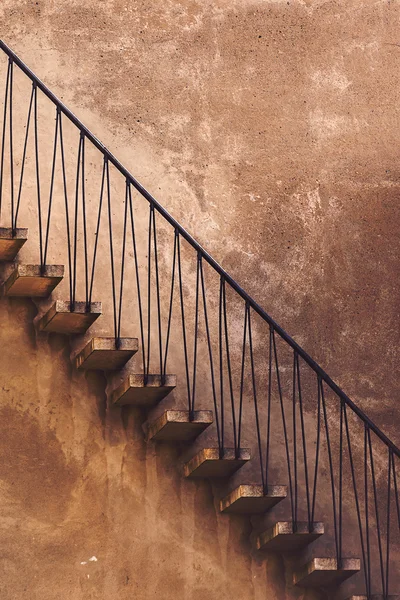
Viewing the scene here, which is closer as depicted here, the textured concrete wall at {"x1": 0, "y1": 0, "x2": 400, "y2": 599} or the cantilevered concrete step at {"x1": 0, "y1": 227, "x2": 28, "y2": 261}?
the cantilevered concrete step at {"x1": 0, "y1": 227, "x2": 28, "y2": 261}

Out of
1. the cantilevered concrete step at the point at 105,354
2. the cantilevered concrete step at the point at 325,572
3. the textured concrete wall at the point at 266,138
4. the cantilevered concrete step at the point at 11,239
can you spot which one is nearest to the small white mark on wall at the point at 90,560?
the cantilevered concrete step at the point at 105,354

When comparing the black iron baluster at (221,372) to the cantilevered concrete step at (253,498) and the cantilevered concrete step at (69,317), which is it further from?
the cantilevered concrete step at (69,317)

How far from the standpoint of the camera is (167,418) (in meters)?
5.30

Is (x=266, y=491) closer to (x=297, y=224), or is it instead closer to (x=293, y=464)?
(x=293, y=464)

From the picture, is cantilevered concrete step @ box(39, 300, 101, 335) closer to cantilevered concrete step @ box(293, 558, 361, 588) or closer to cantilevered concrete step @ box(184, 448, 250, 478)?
cantilevered concrete step @ box(184, 448, 250, 478)

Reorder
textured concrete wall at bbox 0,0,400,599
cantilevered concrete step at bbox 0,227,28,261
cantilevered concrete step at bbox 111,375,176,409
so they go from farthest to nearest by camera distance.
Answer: textured concrete wall at bbox 0,0,400,599 < cantilevered concrete step at bbox 111,375,176,409 < cantilevered concrete step at bbox 0,227,28,261

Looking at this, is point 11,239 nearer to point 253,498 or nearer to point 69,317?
point 69,317

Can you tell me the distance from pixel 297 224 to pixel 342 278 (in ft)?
1.58

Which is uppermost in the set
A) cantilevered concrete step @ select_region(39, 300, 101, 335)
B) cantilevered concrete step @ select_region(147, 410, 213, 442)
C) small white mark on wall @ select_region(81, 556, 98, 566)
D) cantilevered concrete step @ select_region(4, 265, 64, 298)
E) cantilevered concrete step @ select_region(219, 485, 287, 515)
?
cantilevered concrete step @ select_region(4, 265, 64, 298)

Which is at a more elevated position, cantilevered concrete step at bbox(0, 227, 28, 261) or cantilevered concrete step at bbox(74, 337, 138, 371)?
cantilevered concrete step at bbox(0, 227, 28, 261)

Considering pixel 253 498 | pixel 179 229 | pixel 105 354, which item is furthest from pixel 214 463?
pixel 179 229

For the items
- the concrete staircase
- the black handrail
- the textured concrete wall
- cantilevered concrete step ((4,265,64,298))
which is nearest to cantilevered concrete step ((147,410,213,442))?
the concrete staircase

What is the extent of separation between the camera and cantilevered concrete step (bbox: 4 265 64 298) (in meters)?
5.18

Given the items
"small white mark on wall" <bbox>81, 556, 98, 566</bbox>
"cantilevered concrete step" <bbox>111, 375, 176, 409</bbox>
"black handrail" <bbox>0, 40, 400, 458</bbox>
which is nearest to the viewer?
"black handrail" <bbox>0, 40, 400, 458</bbox>
